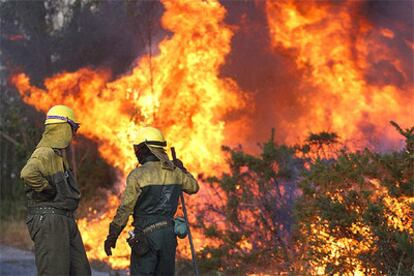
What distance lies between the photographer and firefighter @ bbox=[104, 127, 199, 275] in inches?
230

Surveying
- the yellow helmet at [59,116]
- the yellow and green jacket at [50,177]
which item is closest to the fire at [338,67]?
the yellow helmet at [59,116]

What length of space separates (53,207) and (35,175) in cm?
32

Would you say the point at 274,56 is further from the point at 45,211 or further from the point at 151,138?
the point at 45,211

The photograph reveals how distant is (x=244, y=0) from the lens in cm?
1215

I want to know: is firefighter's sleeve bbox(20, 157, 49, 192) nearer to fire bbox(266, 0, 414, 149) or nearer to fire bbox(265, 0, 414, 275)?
fire bbox(265, 0, 414, 275)

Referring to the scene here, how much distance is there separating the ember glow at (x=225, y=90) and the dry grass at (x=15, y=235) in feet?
5.71

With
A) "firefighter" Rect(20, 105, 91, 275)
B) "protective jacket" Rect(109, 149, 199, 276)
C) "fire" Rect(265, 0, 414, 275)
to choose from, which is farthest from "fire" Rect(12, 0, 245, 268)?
"firefighter" Rect(20, 105, 91, 275)

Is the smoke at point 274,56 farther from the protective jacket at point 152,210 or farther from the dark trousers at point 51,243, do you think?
the dark trousers at point 51,243

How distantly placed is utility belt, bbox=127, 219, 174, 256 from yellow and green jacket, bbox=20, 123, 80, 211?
0.60m

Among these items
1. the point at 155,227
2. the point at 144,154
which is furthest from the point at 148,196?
the point at 144,154

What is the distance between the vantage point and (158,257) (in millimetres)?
5926

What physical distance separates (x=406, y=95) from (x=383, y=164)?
15.2ft

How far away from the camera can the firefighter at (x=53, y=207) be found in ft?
18.0

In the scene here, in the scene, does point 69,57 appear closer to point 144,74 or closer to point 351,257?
point 144,74
